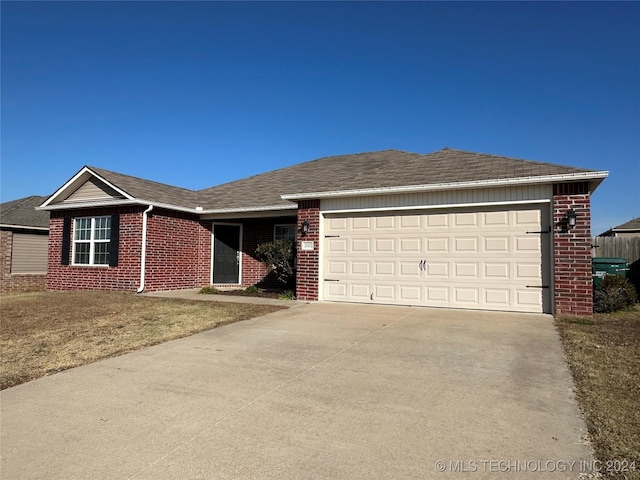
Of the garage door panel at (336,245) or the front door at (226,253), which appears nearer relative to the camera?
the garage door panel at (336,245)

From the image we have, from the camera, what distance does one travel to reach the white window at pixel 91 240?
13812 millimetres

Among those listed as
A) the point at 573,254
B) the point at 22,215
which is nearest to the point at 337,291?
the point at 573,254

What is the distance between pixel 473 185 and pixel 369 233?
2711 mm

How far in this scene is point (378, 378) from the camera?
4691 mm

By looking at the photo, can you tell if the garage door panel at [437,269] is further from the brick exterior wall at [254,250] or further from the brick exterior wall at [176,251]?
the brick exterior wall at [176,251]

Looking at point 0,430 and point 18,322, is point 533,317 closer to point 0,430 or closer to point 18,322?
point 0,430

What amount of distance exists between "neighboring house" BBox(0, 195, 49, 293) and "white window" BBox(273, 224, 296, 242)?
10.1m

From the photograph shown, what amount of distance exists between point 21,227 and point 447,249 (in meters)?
16.4

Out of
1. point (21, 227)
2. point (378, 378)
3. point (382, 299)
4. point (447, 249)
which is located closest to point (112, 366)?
point (378, 378)

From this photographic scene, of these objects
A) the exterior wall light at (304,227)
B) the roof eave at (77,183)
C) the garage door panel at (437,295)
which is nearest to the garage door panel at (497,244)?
the garage door panel at (437,295)

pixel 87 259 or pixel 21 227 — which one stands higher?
pixel 21 227

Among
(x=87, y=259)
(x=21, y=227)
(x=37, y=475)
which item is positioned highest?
(x=21, y=227)

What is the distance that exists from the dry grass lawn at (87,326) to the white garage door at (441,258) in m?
2.30

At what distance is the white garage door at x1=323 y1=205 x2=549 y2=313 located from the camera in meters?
8.82
